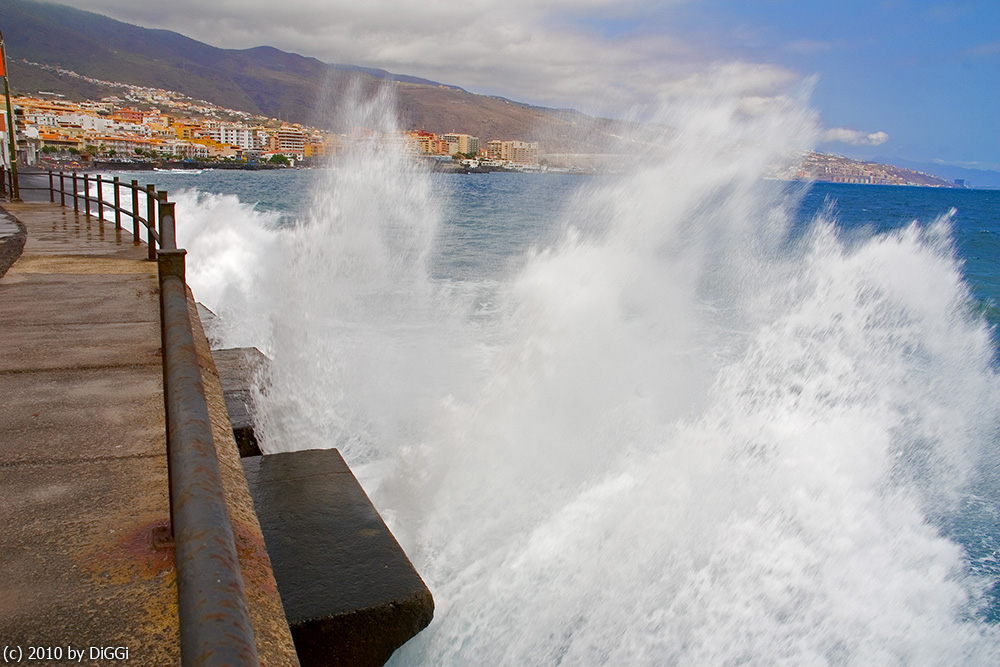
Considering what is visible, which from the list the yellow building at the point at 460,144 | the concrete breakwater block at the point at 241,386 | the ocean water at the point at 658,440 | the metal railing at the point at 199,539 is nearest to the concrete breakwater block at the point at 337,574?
the concrete breakwater block at the point at 241,386

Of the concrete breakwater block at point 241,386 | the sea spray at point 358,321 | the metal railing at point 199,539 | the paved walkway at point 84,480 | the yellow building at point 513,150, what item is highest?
the yellow building at point 513,150

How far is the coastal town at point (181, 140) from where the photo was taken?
11254 centimetres

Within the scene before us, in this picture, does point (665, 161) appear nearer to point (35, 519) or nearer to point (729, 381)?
point (729, 381)

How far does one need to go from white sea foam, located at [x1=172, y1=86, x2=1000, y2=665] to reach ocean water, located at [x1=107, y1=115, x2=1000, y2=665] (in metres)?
0.02

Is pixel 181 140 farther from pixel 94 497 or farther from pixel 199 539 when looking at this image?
pixel 199 539

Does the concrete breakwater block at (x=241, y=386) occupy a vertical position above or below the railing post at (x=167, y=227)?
below

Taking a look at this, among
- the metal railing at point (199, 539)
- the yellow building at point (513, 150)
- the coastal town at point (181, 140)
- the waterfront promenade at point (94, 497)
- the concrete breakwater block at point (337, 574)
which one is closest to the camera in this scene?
the metal railing at point (199, 539)

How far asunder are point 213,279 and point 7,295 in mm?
9102

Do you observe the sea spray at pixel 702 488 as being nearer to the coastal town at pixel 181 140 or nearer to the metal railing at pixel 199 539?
the metal railing at pixel 199 539

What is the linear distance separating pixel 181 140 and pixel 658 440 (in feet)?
579

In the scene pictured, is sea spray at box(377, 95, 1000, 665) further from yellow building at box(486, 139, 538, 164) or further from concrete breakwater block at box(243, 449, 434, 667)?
yellow building at box(486, 139, 538, 164)

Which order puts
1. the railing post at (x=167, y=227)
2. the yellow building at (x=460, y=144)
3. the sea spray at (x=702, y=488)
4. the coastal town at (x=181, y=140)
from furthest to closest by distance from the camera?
the yellow building at (x=460, y=144) → the coastal town at (x=181, y=140) → the railing post at (x=167, y=227) → the sea spray at (x=702, y=488)

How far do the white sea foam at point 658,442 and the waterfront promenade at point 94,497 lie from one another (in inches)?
62.4

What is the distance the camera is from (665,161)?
13.1m
